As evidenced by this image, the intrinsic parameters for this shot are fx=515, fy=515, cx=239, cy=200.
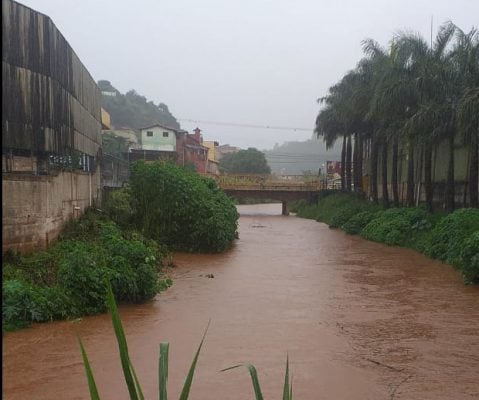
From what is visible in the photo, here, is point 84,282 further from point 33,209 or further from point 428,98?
point 428,98

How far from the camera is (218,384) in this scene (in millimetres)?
6477

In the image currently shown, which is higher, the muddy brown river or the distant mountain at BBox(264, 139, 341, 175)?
the distant mountain at BBox(264, 139, 341, 175)

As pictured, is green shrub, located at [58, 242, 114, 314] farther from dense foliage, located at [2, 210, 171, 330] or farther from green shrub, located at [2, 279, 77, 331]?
green shrub, located at [2, 279, 77, 331]

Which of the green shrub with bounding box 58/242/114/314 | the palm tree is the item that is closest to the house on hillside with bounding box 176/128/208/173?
the palm tree

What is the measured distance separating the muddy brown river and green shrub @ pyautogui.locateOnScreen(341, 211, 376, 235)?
1324 cm

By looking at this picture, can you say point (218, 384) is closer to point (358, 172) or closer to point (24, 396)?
point (24, 396)

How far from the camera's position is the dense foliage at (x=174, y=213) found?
19.7 m

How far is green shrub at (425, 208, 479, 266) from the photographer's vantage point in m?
16.6

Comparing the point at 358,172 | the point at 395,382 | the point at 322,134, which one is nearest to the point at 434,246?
the point at 395,382

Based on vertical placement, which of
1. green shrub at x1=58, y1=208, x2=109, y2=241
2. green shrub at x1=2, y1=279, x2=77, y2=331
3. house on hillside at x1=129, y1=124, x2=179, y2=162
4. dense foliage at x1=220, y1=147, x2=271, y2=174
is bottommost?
green shrub at x1=2, y1=279, x2=77, y2=331

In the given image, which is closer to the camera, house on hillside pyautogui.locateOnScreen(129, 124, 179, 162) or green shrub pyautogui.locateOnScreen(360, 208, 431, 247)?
green shrub pyautogui.locateOnScreen(360, 208, 431, 247)

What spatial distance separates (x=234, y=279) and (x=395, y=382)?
26.2 ft

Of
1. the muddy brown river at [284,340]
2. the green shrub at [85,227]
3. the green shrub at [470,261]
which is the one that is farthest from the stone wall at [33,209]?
the green shrub at [470,261]

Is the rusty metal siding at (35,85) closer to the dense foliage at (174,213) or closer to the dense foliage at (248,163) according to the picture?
the dense foliage at (174,213)
